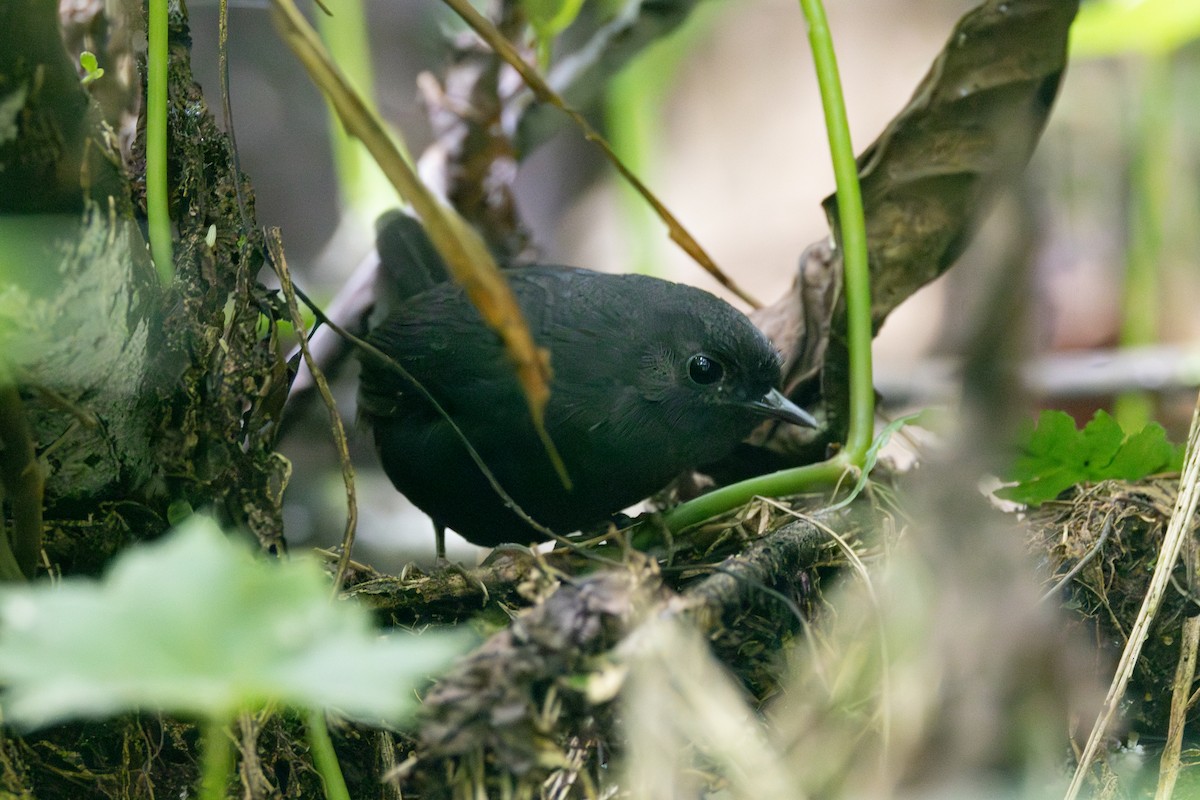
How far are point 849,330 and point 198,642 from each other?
6.57ft

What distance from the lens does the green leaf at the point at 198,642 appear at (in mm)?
1002

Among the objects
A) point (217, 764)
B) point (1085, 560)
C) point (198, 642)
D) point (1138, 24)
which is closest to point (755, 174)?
point (1138, 24)

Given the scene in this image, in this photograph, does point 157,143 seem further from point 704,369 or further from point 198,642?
point 704,369

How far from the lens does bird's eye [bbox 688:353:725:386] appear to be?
116 inches

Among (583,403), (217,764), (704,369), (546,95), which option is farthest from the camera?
(704,369)

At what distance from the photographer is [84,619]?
104 cm

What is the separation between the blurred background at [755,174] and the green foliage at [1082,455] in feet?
4.88

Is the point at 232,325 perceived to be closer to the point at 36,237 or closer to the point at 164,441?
the point at 164,441

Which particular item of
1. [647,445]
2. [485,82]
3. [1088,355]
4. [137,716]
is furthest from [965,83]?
[1088,355]

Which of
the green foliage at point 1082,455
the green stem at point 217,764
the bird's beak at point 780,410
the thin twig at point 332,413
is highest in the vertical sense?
the thin twig at point 332,413

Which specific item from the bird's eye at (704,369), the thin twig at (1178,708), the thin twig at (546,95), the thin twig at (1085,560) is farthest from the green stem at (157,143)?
the thin twig at (1178,708)

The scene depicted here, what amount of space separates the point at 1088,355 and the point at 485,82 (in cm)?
354

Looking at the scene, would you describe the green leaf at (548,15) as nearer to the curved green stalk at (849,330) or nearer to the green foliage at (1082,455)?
the curved green stalk at (849,330)

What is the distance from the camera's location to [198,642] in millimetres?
1065
